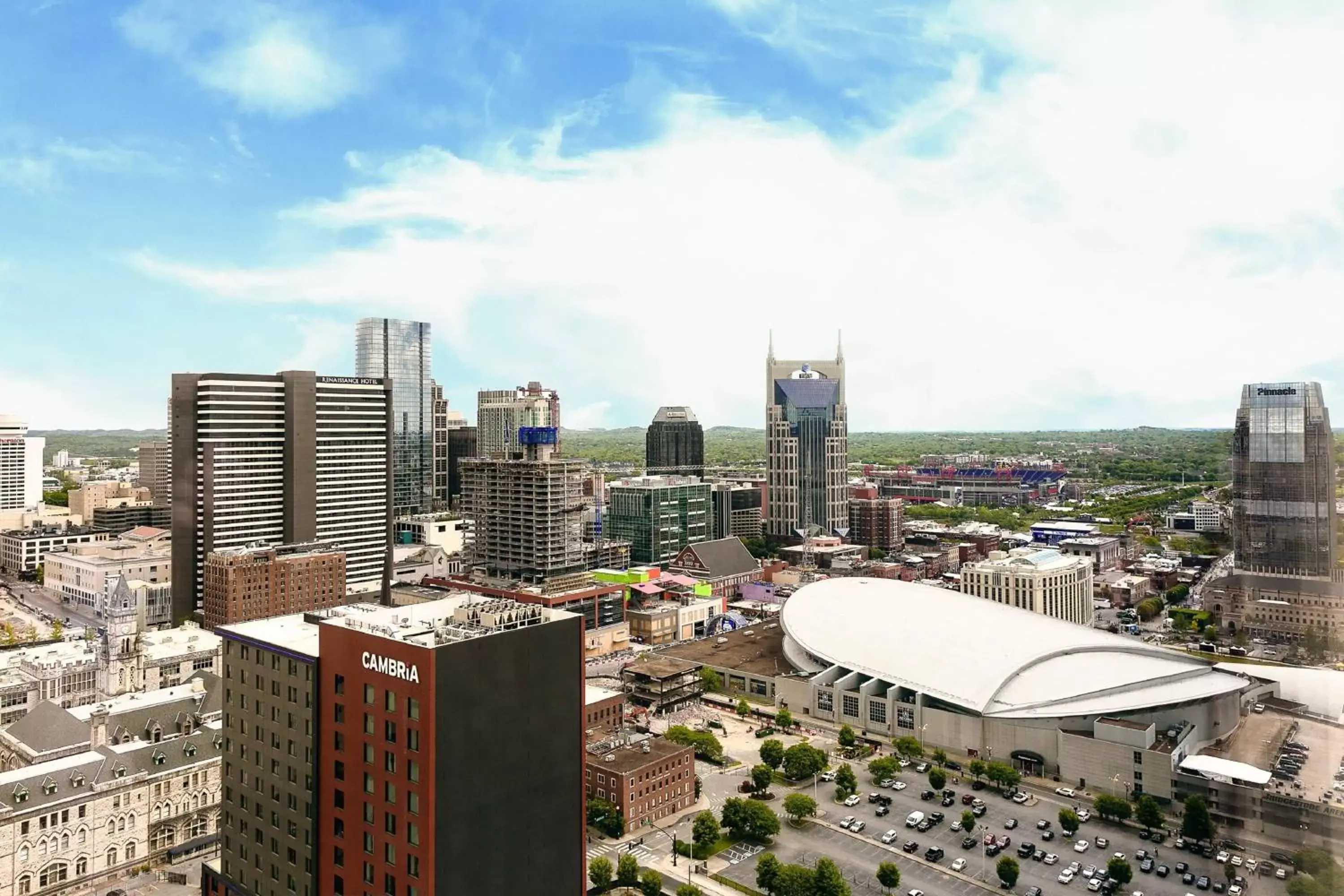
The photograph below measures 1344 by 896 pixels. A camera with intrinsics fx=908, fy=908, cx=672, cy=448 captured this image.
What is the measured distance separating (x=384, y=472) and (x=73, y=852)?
81.2 ft

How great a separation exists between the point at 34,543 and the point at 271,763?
4241cm

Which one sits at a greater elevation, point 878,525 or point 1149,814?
point 878,525

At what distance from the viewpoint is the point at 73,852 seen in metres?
15.9

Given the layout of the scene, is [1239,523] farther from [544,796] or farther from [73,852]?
[73,852]

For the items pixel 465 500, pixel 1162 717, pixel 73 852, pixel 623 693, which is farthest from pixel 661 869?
pixel 465 500

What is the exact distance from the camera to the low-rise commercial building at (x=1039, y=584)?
33.2 meters

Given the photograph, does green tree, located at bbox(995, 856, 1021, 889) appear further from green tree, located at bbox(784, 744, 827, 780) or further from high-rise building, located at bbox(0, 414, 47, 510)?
high-rise building, located at bbox(0, 414, 47, 510)

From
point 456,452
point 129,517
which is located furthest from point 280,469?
point 456,452

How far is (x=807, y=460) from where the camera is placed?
55938mm

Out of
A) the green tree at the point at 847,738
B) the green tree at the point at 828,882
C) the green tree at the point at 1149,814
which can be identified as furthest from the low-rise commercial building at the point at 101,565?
the green tree at the point at 1149,814

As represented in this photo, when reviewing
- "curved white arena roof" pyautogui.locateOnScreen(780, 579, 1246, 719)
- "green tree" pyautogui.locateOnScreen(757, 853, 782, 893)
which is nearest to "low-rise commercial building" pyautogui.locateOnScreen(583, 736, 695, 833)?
"green tree" pyautogui.locateOnScreen(757, 853, 782, 893)

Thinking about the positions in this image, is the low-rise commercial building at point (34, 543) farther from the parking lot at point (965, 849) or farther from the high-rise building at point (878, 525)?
the parking lot at point (965, 849)

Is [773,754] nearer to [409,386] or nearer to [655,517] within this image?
[655,517]

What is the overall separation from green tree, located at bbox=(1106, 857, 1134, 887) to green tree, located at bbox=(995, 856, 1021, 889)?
160cm
